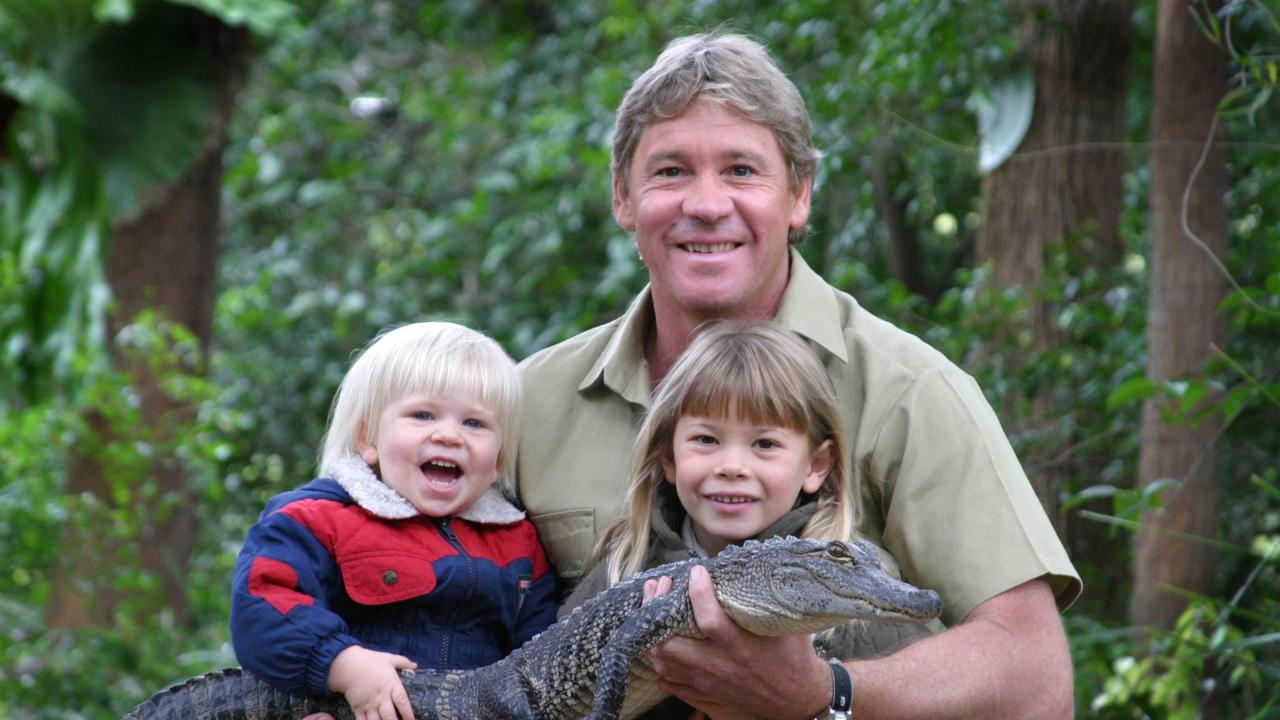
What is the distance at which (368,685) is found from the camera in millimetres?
2912

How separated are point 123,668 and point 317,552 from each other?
449 cm

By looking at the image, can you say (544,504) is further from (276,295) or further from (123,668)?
(276,295)

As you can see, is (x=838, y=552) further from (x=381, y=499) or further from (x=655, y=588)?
(x=381, y=499)

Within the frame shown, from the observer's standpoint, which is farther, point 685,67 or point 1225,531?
point 1225,531

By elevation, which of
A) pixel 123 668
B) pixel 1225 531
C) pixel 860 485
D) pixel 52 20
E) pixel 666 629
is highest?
pixel 52 20


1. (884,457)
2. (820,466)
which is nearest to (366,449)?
(820,466)

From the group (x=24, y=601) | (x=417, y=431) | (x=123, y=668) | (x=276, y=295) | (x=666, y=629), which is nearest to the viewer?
(x=666, y=629)

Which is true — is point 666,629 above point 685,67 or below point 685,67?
below

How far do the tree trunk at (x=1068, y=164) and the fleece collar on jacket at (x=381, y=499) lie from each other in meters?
3.62

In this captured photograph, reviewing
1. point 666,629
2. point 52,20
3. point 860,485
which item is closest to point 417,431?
point 666,629

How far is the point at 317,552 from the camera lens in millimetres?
3043

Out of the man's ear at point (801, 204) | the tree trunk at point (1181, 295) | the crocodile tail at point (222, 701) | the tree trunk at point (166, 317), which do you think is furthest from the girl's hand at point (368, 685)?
the tree trunk at point (166, 317)

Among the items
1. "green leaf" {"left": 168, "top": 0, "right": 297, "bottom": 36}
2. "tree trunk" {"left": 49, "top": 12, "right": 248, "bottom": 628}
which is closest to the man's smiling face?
"tree trunk" {"left": 49, "top": 12, "right": 248, "bottom": 628}

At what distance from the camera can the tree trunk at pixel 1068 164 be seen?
21.0 feet
